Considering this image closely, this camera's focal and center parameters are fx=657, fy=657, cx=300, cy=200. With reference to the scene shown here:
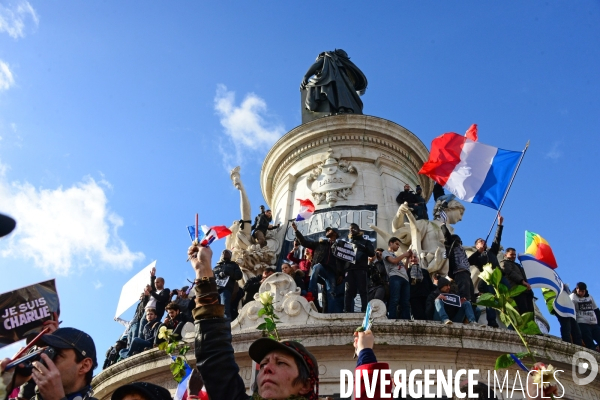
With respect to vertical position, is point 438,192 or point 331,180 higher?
point 438,192

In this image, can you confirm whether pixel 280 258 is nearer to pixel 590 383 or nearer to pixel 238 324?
pixel 238 324

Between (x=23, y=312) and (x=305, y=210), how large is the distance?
9.45 m

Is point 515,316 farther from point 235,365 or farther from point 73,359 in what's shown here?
point 73,359

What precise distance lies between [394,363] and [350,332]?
2.33 ft

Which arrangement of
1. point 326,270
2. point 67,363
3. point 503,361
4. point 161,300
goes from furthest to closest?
point 161,300 → point 326,270 → point 503,361 → point 67,363

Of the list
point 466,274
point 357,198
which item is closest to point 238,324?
→ point 466,274

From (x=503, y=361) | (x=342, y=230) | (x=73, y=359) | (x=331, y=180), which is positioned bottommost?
(x=73, y=359)

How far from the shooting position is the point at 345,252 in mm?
10148

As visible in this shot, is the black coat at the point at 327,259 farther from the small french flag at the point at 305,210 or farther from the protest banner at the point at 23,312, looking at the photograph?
the protest banner at the point at 23,312

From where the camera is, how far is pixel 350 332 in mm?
8789

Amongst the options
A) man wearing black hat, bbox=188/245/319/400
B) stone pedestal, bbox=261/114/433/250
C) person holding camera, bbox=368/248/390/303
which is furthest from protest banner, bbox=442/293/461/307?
man wearing black hat, bbox=188/245/319/400

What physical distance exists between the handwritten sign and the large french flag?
3.96 metres

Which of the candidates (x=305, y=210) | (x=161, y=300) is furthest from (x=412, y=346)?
(x=305, y=210)

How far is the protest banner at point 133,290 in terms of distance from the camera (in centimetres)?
1455
